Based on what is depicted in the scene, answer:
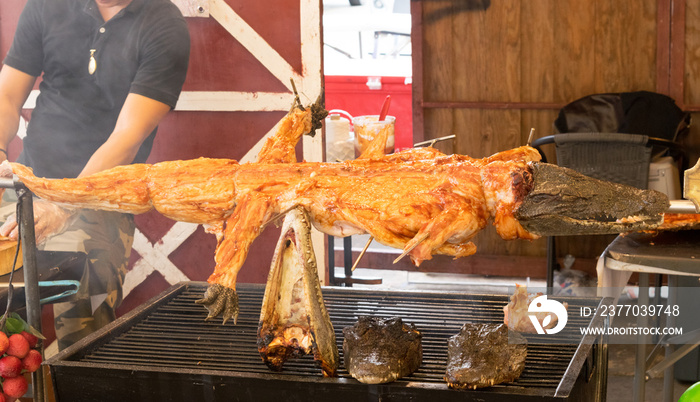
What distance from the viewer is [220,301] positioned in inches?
79.7

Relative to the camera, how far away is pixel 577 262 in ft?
18.1

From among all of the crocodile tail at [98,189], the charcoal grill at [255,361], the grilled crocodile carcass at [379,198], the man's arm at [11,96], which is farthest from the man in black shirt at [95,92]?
the grilled crocodile carcass at [379,198]

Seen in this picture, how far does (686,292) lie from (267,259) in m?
2.48

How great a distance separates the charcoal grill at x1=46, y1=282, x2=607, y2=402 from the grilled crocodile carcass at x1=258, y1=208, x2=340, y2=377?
72mm

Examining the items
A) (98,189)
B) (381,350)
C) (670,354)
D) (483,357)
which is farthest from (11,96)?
(670,354)

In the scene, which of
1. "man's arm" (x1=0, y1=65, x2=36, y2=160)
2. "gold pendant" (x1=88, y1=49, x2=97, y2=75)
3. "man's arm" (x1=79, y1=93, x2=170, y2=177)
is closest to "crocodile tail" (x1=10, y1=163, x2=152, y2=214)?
"man's arm" (x1=79, y1=93, x2=170, y2=177)

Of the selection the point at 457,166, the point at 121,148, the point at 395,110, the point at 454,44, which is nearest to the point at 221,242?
the point at 457,166

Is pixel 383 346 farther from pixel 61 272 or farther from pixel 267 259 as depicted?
pixel 267 259

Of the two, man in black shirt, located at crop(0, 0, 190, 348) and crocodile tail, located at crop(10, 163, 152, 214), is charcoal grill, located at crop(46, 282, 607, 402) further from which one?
man in black shirt, located at crop(0, 0, 190, 348)

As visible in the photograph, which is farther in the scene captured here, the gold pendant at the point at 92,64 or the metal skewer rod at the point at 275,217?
the gold pendant at the point at 92,64

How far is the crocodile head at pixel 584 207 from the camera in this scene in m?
1.98

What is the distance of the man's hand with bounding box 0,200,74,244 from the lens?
8.82 feet

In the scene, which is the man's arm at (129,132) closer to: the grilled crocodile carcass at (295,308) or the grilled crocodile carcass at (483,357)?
the grilled crocodile carcass at (295,308)

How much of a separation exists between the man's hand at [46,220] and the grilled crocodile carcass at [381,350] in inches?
50.8
